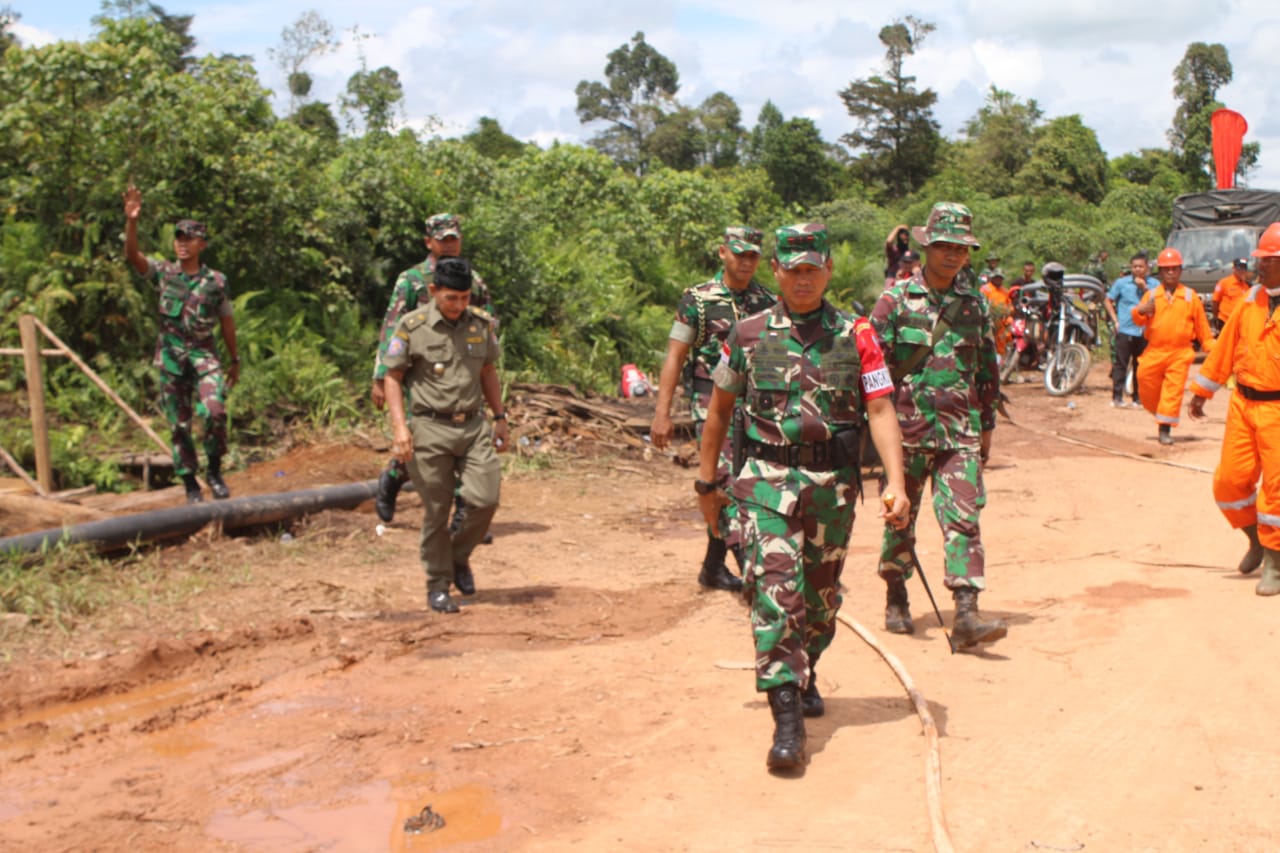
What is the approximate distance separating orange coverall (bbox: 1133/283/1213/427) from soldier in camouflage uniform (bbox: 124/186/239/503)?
8.90 meters

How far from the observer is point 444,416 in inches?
263

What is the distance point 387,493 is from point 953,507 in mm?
3895

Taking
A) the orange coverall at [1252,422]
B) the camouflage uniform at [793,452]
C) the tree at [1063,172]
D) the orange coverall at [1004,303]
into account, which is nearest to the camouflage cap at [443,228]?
the camouflage uniform at [793,452]

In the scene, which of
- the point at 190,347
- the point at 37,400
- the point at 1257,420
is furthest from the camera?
the point at 37,400

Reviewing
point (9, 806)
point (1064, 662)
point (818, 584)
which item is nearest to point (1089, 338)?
point (1064, 662)

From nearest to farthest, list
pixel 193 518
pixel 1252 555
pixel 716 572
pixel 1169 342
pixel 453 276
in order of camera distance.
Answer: pixel 453 276, pixel 1252 555, pixel 716 572, pixel 193 518, pixel 1169 342

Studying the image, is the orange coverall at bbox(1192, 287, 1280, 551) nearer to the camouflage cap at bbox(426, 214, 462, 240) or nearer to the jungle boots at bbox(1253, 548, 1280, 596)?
the jungle boots at bbox(1253, 548, 1280, 596)

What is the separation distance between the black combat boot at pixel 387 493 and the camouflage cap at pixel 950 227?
12.7 feet

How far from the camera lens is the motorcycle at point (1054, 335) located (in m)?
17.9

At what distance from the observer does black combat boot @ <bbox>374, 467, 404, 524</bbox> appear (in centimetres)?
834

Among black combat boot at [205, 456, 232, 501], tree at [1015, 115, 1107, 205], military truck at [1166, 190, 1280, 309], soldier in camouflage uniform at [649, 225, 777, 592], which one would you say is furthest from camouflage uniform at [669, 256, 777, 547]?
tree at [1015, 115, 1107, 205]

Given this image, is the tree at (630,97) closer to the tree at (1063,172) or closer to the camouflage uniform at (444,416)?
the tree at (1063,172)

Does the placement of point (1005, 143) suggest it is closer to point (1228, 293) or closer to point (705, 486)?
point (1228, 293)

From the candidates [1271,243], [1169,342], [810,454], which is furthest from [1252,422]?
[1169,342]
